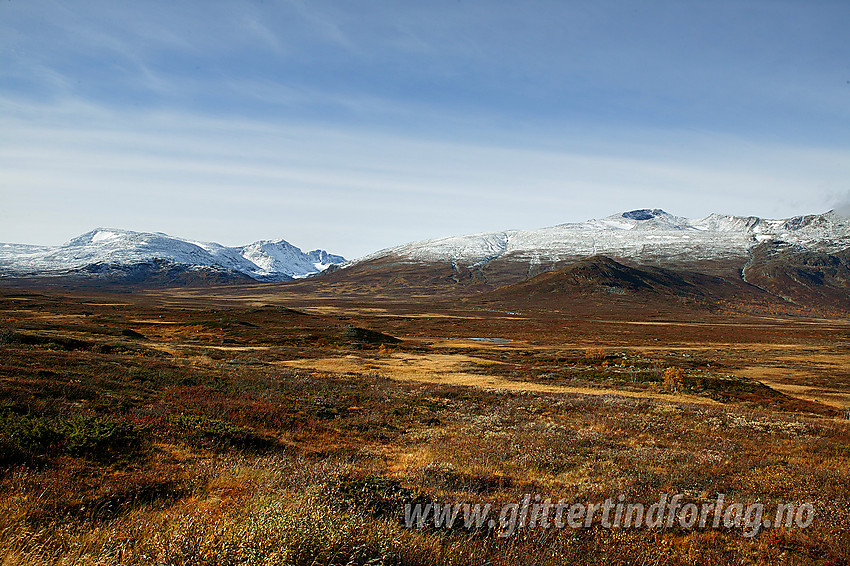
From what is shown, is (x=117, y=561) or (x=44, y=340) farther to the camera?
(x=44, y=340)

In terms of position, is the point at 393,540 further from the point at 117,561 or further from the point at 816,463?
the point at 816,463

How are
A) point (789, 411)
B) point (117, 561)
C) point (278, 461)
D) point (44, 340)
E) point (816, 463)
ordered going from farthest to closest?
1. point (44, 340)
2. point (789, 411)
3. point (816, 463)
4. point (278, 461)
5. point (117, 561)

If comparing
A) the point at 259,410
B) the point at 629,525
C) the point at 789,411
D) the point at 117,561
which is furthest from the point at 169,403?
the point at 789,411

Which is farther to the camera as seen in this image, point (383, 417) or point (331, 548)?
point (383, 417)

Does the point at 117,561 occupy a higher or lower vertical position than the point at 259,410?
higher

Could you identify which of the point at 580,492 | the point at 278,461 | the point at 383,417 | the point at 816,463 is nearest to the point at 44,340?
the point at 383,417

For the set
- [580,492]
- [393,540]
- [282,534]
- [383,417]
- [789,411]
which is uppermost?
[282,534]

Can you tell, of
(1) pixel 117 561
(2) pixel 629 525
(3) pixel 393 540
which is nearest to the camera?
(1) pixel 117 561

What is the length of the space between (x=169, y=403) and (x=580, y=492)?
47.3 feet

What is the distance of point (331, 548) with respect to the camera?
5.43 metres

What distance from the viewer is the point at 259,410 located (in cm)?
1700

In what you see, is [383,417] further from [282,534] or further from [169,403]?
[282,534]

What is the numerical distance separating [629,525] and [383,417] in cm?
1207

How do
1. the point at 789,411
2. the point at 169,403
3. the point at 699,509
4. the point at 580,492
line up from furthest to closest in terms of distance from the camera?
1. the point at 789,411
2. the point at 169,403
3. the point at 580,492
4. the point at 699,509
